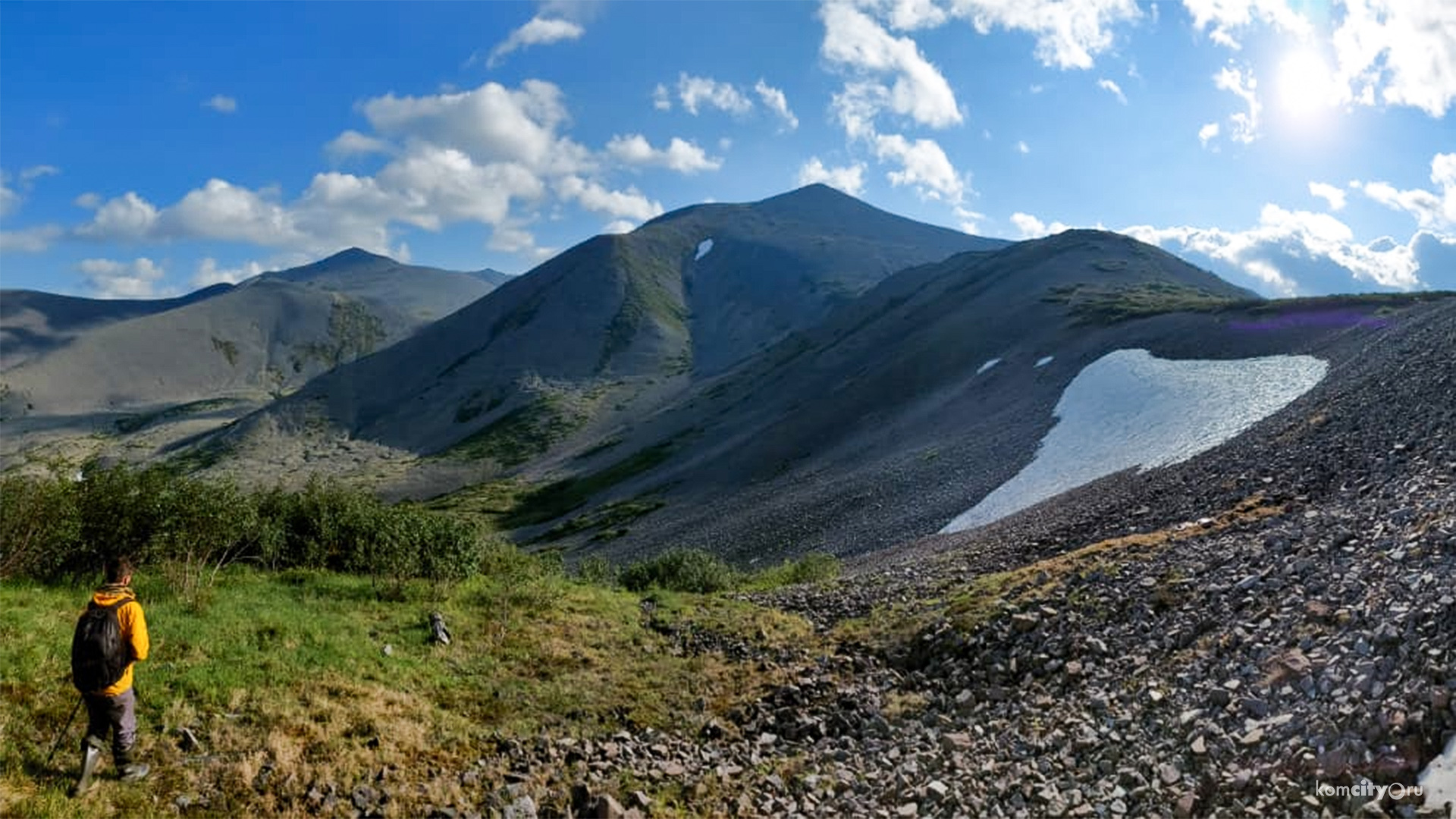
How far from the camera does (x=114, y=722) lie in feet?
35.0

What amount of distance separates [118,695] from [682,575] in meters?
21.1

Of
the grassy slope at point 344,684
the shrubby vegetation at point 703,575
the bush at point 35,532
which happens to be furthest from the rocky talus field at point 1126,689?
the bush at point 35,532

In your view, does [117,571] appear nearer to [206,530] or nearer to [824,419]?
[206,530]

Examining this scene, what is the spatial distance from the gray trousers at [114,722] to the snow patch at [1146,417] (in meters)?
31.9

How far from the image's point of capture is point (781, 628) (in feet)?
66.0

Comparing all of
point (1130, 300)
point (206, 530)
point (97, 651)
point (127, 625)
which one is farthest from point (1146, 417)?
point (1130, 300)

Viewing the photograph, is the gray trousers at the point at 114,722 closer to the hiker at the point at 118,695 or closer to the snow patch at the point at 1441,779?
the hiker at the point at 118,695

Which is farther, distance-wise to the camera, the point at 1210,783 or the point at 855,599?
the point at 855,599

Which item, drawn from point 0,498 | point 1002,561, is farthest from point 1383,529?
point 0,498

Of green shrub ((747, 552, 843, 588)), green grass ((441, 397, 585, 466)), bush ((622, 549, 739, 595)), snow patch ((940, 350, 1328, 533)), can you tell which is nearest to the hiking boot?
bush ((622, 549, 739, 595))

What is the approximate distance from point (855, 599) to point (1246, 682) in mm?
11448

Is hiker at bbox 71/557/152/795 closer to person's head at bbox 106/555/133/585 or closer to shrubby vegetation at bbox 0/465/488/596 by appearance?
person's head at bbox 106/555/133/585

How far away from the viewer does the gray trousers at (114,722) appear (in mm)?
10562

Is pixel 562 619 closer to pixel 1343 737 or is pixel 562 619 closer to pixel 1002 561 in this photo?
pixel 1002 561
